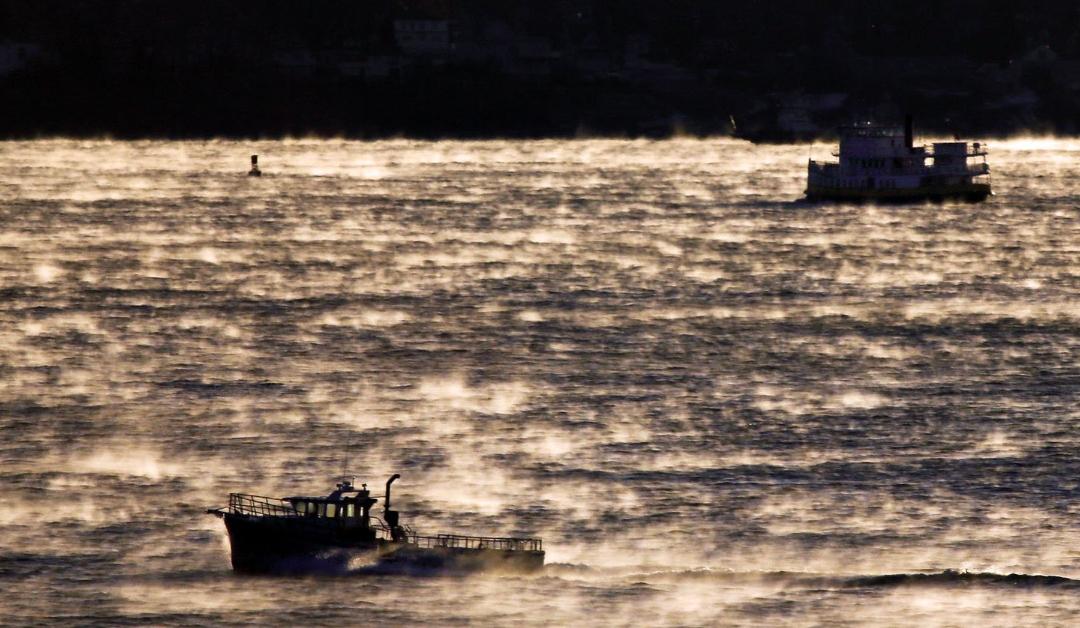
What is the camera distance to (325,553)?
231 ft

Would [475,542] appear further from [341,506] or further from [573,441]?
[573,441]

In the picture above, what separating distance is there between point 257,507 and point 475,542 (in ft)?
25.1

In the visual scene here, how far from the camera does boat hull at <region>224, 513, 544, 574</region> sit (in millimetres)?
70062

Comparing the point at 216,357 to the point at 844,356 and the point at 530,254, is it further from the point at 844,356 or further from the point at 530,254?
the point at 530,254

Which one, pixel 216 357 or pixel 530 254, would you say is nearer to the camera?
pixel 216 357

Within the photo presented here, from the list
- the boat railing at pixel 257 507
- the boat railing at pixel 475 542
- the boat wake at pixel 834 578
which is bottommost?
the boat wake at pixel 834 578

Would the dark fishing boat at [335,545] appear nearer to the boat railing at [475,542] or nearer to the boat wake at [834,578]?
the boat railing at [475,542]

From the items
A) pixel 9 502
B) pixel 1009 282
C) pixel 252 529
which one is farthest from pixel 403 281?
pixel 252 529

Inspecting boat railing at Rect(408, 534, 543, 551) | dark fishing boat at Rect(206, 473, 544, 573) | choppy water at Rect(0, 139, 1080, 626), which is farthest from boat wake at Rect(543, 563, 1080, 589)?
dark fishing boat at Rect(206, 473, 544, 573)

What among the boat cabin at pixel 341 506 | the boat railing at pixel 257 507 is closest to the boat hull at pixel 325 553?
the boat cabin at pixel 341 506

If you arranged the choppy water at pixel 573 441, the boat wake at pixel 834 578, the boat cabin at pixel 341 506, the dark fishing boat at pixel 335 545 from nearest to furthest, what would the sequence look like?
the choppy water at pixel 573 441 < the boat cabin at pixel 341 506 < the boat wake at pixel 834 578 < the dark fishing boat at pixel 335 545

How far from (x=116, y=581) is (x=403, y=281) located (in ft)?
309

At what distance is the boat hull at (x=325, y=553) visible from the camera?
70062mm

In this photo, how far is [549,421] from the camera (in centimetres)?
9688
